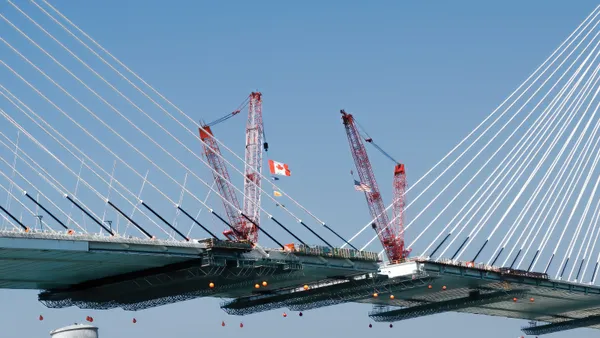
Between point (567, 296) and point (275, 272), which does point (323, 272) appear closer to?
point (275, 272)

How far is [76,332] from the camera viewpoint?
32188mm

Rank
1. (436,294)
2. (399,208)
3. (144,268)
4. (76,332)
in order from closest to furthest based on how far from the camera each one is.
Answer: (76,332)
(144,268)
(436,294)
(399,208)

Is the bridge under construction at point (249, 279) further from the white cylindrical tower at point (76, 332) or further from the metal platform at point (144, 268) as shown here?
the white cylindrical tower at point (76, 332)

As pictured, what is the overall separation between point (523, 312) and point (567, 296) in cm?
1942

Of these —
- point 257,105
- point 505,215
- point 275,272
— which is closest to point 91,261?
point 275,272

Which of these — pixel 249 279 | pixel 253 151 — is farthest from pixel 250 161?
pixel 249 279

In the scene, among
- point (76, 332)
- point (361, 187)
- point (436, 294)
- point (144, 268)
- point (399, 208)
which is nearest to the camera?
point (76, 332)

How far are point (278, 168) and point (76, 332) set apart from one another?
97896 millimetres

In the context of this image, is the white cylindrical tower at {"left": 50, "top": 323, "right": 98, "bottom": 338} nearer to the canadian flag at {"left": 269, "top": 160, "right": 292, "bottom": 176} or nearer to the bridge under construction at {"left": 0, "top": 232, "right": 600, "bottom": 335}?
the bridge under construction at {"left": 0, "top": 232, "right": 600, "bottom": 335}

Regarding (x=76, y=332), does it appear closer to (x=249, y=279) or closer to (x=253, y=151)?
(x=249, y=279)

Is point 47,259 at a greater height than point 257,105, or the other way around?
point 257,105

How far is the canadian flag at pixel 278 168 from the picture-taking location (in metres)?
128

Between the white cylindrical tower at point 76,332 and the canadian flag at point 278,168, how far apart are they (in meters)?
94.8

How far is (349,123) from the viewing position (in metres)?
167
